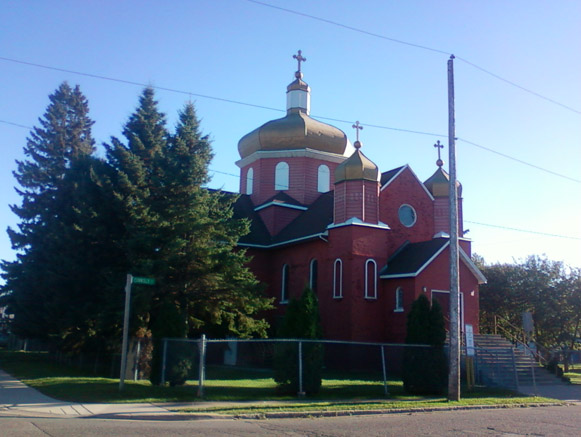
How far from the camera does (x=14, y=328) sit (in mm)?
29047

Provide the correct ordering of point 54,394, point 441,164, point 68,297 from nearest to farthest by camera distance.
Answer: point 54,394
point 68,297
point 441,164

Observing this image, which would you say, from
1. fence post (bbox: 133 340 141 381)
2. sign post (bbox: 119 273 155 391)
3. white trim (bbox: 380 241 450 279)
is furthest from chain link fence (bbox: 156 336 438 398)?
white trim (bbox: 380 241 450 279)

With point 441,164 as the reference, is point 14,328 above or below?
below

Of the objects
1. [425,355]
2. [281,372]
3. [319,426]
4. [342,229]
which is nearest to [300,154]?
[342,229]

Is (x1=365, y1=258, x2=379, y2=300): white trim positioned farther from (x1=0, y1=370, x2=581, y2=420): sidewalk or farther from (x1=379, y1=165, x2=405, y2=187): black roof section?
(x1=0, y1=370, x2=581, y2=420): sidewalk

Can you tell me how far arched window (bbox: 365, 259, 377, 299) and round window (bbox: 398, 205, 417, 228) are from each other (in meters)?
3.64

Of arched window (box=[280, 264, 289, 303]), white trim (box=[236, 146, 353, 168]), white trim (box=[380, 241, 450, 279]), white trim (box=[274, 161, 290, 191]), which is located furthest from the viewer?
white trim (box=[274, 161, 290, 191])

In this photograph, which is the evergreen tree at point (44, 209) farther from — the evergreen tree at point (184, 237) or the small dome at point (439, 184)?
the small dome at point (439, 184)

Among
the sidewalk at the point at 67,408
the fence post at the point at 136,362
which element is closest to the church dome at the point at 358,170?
the fence post at the point at 136,362

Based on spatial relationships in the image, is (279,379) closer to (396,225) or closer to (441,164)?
(396,225)

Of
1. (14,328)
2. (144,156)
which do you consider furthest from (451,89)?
(14,328)

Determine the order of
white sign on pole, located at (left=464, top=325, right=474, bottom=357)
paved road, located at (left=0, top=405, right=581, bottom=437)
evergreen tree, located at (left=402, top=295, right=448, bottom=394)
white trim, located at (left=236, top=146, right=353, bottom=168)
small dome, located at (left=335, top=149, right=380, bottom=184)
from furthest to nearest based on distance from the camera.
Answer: white trim, located at (left=236, top=146, right=353, bottom=168) → small dome, located at (left=335, top=149, right=380, bottom=184) → white sign on pole, located at (left=464, top=325, right=474, bottom=357) → evergreen tree, located at (left=402, top=295, right=448, bottom=394) → paved road, located at (left=0, top=405, right=581, bottom=437)

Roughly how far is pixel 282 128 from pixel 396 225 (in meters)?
10.5

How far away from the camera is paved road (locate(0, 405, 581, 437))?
1077 centimetres
